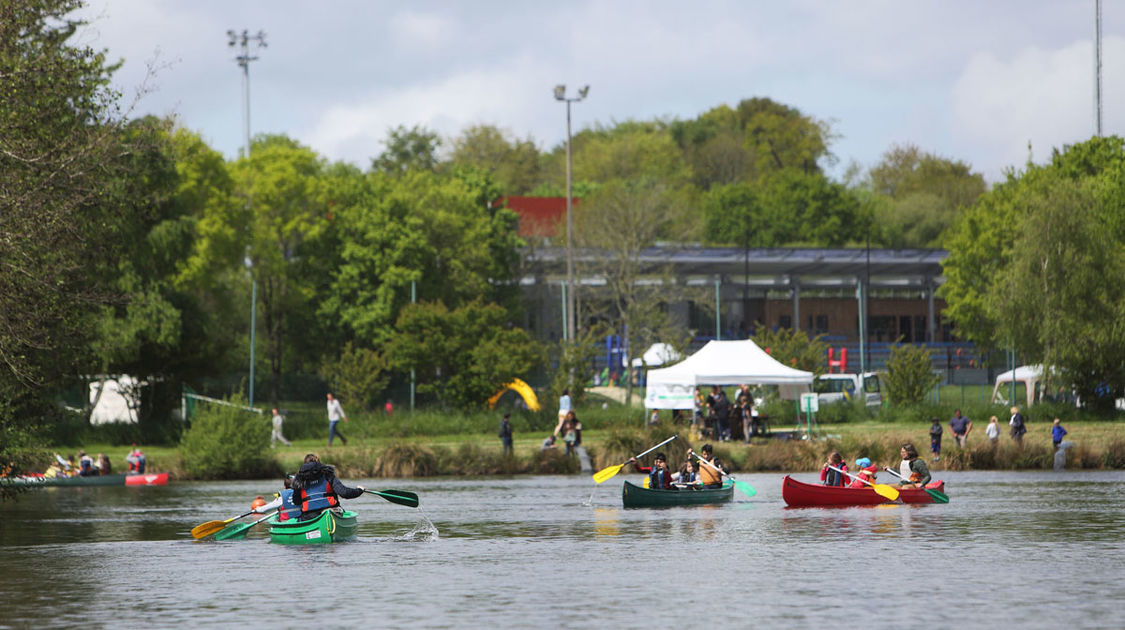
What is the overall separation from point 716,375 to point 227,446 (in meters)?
16.1

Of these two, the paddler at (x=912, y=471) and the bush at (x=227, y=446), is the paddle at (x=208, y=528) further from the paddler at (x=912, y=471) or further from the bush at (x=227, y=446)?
the bush at (x=227, y=446)

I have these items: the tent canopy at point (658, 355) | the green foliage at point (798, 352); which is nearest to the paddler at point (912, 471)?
the green foliage at point (798, 352)

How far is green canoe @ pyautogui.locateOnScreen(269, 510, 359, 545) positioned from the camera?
89.5 ft

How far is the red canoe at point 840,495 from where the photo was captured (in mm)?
33250

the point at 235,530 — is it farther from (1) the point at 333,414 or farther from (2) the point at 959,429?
(2) the point at 959,429

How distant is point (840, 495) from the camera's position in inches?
1334

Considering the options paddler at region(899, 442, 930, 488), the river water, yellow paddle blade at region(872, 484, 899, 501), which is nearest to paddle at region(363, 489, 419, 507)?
the river water

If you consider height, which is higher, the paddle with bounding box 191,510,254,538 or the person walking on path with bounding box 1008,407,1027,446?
the person walking on path with bounding box 1008,407,1027,446

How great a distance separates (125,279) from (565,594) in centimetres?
3948

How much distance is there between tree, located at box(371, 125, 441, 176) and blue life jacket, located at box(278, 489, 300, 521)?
247 ft

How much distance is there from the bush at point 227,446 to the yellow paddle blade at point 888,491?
68.9 ft

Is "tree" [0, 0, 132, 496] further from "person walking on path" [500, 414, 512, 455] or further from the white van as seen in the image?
the white van

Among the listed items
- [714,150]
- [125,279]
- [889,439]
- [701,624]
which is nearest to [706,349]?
[889,439]

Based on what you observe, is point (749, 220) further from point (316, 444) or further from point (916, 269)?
point (316, 444)
